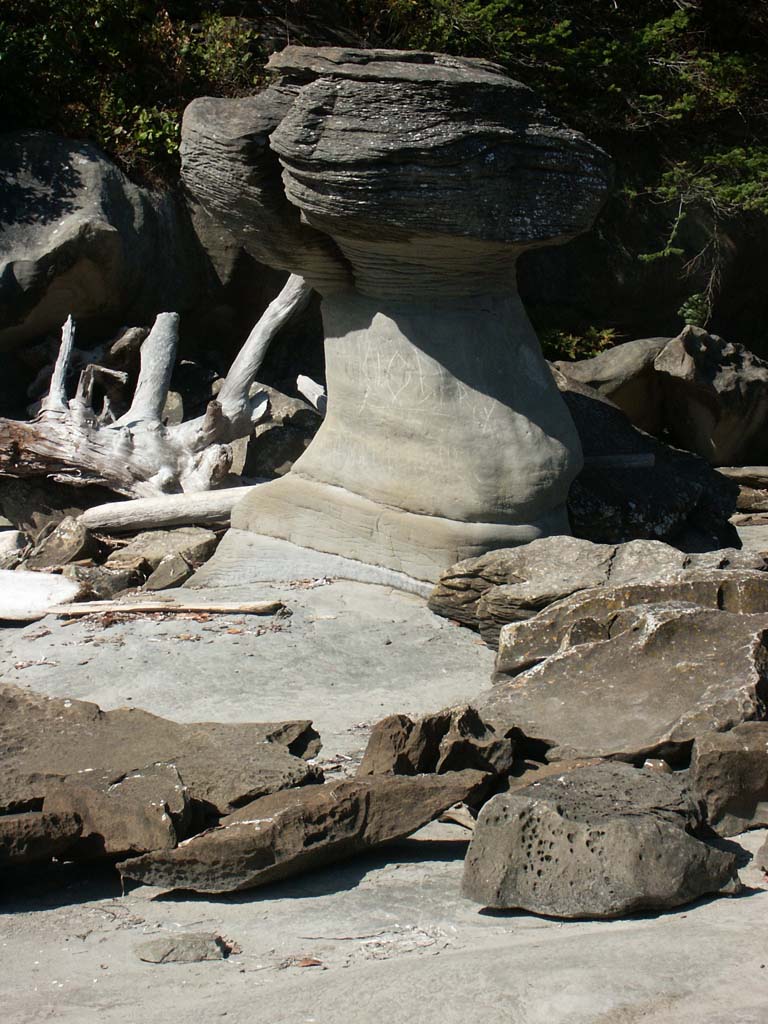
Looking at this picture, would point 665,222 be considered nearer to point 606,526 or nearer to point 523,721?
point 606,526

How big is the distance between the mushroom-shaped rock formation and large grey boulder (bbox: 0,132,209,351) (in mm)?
3244

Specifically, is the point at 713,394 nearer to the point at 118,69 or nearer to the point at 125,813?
the point at 118,69

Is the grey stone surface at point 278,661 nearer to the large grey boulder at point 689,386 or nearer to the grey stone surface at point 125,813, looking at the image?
the grey stone surface at point 125,813

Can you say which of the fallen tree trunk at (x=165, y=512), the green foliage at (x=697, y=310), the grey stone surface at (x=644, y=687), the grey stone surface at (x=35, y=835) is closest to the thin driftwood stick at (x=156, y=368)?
the fallen tree trunk at (x=165, y=512)

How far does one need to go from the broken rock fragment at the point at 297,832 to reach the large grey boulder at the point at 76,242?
22.9 ft

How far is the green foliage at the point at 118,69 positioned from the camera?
1043cm

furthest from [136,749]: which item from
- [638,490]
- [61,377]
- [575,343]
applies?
[575,343]

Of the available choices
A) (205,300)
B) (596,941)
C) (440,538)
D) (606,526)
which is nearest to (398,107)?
(440,538)

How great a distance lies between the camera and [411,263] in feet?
21.5

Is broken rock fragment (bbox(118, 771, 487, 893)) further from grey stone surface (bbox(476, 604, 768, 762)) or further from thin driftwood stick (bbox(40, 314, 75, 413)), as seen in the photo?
thin driftwood stick (bbox(40, 314, 75, 413))

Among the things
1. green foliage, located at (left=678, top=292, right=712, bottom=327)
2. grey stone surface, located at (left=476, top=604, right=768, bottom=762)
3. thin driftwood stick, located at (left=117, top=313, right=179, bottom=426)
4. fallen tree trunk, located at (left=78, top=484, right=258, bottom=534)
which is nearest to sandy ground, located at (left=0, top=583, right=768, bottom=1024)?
grey stone surface, located at (left=476, top=604, right=768, bottom=762)

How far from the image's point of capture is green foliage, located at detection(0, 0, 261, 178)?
34.2 feet

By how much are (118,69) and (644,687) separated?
8288 millimetres

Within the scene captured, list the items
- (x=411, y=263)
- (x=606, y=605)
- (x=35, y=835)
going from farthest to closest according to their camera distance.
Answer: (x=411, y=263) → (x=606, y=605) → (x=35, y=835)
